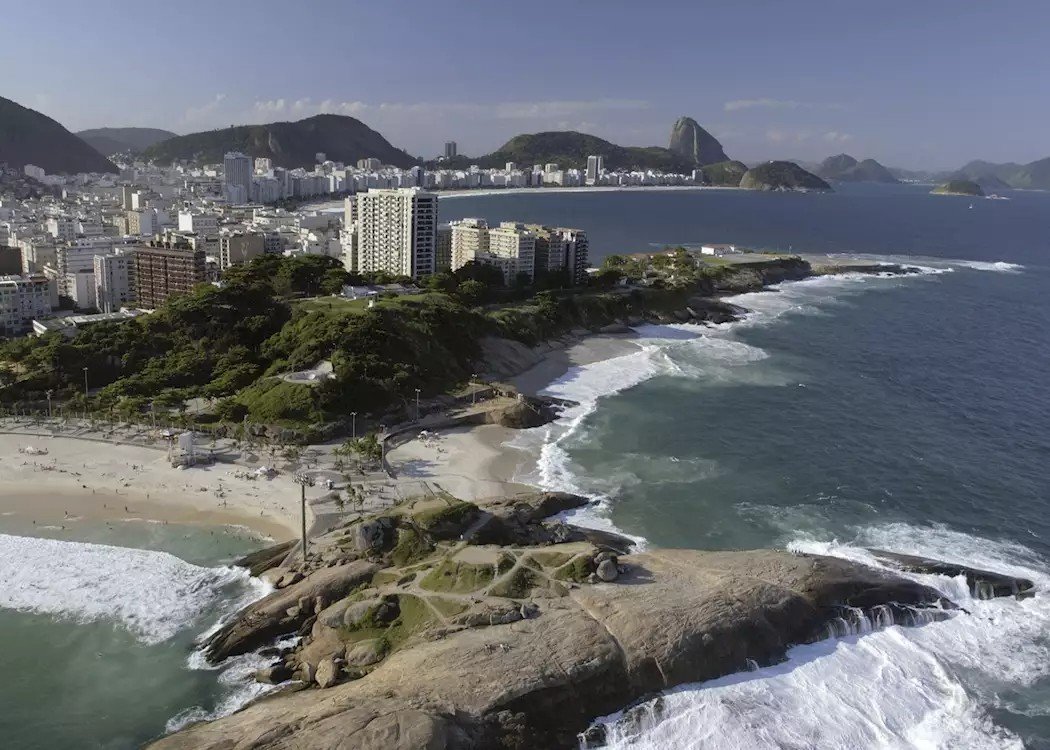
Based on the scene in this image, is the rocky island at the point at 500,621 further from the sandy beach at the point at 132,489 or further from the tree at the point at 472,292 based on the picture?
the tree at the point at 472,292

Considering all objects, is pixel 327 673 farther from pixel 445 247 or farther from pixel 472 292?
pixel 445 247

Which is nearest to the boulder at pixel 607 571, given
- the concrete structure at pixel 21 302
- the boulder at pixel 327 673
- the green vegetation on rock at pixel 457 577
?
the green vegetation on rock at pixel 457 577

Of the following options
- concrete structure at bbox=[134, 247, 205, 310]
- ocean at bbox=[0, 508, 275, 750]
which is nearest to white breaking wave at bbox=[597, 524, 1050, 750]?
ocean at bbox=[0, 508, 275, 750]

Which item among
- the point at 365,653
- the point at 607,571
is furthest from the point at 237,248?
the point at 365,653

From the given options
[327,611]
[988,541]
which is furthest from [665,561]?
[988,541]

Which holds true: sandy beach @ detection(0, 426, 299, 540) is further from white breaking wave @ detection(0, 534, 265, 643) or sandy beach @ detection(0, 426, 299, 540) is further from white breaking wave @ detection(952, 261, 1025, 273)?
white breaking wave @ detection(952, 261, 1025, 273)

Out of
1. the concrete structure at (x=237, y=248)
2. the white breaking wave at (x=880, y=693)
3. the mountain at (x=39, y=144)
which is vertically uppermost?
the mountain at (x=39, y=144)
